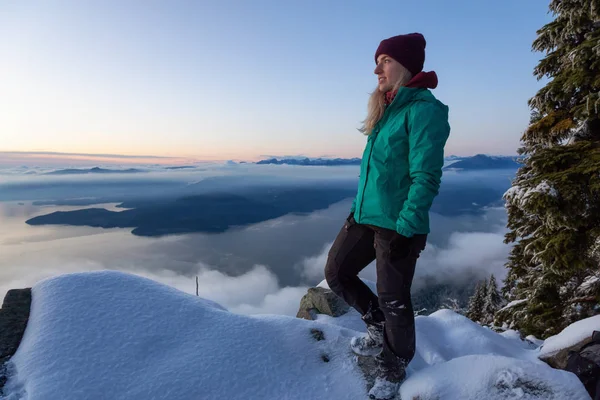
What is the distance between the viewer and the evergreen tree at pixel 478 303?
32062 mm

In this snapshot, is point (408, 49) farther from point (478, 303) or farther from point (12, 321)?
point (478, 303)

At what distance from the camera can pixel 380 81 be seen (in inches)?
121

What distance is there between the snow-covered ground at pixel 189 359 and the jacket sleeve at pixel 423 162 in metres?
1.54

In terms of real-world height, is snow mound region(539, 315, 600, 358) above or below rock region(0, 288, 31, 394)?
below

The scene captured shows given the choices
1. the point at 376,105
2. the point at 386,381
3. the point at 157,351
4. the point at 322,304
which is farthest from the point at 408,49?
the point at 322,304

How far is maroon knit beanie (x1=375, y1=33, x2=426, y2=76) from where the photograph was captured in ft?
9.45

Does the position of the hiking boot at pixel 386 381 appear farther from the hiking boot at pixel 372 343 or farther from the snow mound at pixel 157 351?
the hiking boot at pixel 372 343

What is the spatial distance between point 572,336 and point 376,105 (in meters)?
4.50

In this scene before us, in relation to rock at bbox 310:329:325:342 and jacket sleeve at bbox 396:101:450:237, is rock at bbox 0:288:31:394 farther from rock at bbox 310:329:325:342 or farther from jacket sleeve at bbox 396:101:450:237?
jacket sleeve at bbox 396:101:450:237

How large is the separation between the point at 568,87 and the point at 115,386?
29.3ft

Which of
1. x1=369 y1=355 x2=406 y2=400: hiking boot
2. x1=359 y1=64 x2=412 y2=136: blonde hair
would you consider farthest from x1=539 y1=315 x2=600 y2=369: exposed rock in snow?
x1=359 y1=64 x2=412 y2=136: blonde hair

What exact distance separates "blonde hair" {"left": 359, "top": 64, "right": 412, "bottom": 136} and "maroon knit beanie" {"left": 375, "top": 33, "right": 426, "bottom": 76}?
9cm

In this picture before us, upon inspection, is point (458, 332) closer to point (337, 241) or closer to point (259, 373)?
point (337, 241)

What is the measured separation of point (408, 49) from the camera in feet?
9.45
